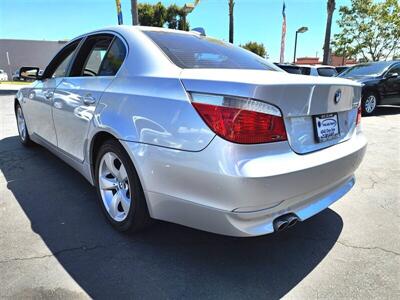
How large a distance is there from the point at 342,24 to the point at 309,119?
3036 cm

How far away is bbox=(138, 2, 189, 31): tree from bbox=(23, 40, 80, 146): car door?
1438 inches

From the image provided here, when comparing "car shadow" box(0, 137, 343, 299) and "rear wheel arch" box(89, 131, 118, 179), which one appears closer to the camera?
"car shadow" box(0, 137, 343, 299)

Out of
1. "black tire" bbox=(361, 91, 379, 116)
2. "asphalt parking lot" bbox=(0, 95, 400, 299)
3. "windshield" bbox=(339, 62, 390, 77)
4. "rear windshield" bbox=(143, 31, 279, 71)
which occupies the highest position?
"rear windshield" bbox=(143, 31, 279, 71)

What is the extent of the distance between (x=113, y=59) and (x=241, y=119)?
1490 millimetres

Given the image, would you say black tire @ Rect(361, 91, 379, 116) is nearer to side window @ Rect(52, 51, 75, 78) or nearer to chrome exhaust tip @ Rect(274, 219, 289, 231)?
side window @ Rect(52, 51, 75, 78)

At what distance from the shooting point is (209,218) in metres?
2.05

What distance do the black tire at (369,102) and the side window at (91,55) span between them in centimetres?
787

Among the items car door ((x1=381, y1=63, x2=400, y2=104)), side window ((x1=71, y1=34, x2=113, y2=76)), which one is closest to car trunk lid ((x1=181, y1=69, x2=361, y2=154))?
side window ((x1=71, y1=34, x2=113, y2=76))

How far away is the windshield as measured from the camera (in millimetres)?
9625

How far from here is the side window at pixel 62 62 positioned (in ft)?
12.3

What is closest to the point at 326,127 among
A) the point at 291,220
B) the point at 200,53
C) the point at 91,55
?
the point at 291,220

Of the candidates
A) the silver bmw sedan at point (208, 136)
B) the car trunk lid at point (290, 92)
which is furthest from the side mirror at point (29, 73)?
the car trunk lid at point (290, 92)

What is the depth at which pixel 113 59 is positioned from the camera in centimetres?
288

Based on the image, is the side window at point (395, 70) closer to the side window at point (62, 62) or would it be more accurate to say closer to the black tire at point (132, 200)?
the side window at point (62, 62)
